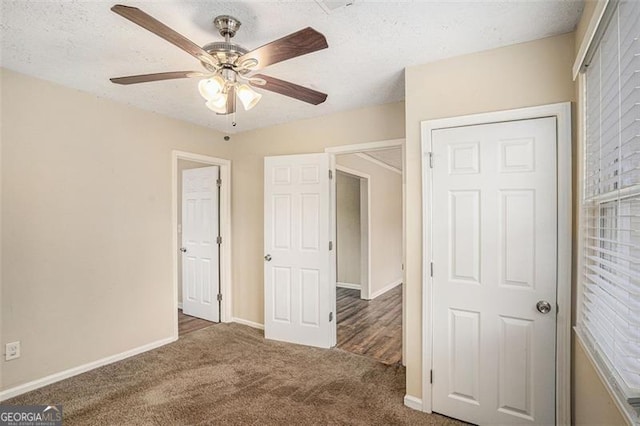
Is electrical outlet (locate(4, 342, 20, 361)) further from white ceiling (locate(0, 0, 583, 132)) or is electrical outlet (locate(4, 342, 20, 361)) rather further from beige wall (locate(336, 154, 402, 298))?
beige wall (locate(336, 154, 402, 298))

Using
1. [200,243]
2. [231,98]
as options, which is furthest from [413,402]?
[200,243]

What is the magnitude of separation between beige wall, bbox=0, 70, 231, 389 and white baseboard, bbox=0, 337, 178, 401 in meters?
0.04

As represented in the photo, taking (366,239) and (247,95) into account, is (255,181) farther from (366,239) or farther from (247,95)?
(366,239)

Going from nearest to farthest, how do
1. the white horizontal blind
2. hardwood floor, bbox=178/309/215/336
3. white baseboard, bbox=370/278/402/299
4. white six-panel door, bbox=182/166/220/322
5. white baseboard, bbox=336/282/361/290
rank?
1. the white horizontal blind
2. hardwood floor, bbox=178/309/215/336
3. white six-panel door, bbox=182/166/220/322
4. white baseboard, bbox=370/278/402/299
5. white baseboard, bbox=336/282/361/290

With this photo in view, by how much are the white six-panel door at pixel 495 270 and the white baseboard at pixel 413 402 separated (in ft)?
0.39

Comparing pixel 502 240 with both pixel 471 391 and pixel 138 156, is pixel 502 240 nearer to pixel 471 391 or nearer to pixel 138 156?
pixel 471 391

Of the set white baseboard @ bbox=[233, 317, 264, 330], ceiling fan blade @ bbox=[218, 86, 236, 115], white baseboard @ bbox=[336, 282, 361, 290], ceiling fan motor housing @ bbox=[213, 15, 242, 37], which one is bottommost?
white baseboard @ bbox=[336, 282, 361, 290]

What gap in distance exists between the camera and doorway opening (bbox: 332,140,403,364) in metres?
3.51

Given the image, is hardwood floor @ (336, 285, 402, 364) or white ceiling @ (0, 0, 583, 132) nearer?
white ceiling @ (0, 0, 583, 132)

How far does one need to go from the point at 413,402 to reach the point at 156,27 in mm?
2653

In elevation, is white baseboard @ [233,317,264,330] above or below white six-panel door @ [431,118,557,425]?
below

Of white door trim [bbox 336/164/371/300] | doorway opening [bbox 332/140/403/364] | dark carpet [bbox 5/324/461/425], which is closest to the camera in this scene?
dark carpet [bbox 5/324/461/425]

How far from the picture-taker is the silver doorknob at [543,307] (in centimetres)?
181

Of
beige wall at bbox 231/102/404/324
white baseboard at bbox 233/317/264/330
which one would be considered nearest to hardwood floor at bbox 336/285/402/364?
white baseboard at bbox 233/317/264/330
